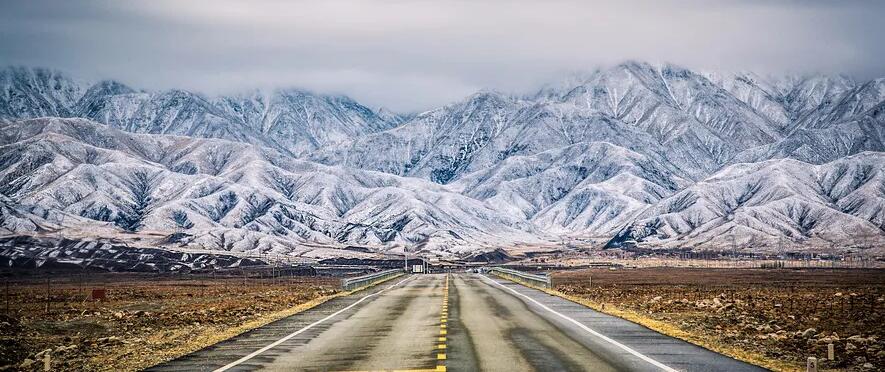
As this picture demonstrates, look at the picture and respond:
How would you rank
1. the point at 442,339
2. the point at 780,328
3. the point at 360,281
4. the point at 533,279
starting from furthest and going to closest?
the point at 533,279
the point at 360,281
the point at 780,328
the point at 442,339

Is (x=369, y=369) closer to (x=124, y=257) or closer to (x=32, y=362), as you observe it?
(x=32, y=362)

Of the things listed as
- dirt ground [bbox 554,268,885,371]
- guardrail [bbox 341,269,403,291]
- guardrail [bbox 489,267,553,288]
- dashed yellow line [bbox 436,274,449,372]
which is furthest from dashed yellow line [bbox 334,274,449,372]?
guardrail [bbox 489,267,553,288]

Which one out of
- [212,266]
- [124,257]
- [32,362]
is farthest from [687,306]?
[124,257]

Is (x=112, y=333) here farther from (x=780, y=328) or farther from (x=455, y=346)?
(x=780, y=328)

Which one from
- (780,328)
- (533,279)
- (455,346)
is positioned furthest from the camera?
(533,279)

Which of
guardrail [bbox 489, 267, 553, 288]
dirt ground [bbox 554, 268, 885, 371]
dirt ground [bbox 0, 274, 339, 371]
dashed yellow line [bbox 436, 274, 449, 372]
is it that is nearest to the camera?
dashed yellow line [bbox 436, 274, 449, 372]

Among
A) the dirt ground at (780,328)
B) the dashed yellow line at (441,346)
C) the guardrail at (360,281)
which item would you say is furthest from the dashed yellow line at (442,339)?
the guardrail at (360,281)

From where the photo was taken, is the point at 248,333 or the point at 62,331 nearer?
the point at 248,333

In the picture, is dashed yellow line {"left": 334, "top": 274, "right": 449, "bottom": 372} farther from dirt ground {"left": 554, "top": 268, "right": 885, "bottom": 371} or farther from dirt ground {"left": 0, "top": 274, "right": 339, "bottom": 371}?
dirt ground {"left": 554, "top": 268, "right": 885, "bottom": 371}

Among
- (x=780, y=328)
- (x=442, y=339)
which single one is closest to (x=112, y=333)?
(x=442, y=339)
